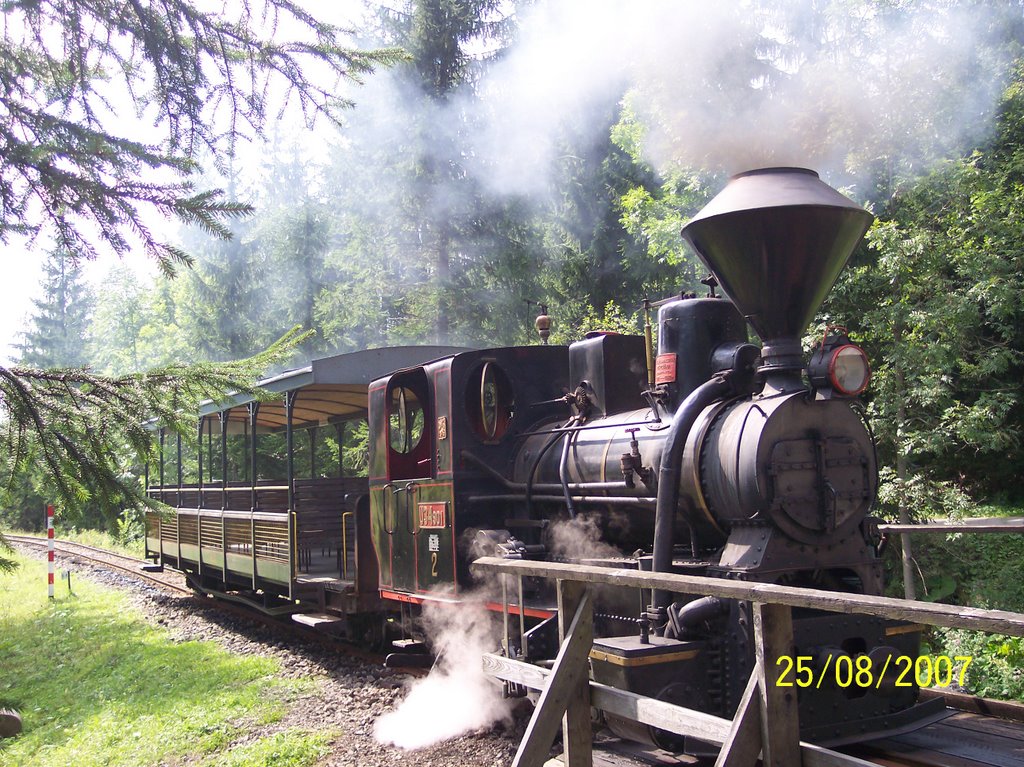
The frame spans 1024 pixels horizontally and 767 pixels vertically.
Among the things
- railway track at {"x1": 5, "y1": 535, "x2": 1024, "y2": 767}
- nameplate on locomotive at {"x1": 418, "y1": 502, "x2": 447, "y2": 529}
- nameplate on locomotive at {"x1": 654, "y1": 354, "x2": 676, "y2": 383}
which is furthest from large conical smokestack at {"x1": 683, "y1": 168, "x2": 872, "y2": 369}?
nameplate on locomotive at {"x1": 418, "y1": 502, "x2": 447, "y2": 529}

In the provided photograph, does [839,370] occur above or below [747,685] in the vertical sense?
above

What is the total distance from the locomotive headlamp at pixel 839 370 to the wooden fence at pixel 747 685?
152cm

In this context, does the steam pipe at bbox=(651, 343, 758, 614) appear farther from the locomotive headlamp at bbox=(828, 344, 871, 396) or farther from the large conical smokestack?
the locomotive headlamp at bbox=(828, 344, 871, 396)

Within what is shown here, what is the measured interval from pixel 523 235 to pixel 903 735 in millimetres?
15042

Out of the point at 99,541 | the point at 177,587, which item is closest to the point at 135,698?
the point at 177,587

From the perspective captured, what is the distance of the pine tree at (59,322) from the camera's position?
1750 inches

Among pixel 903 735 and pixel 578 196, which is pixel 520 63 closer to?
pixel 578 196

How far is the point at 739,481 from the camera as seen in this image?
13.9ft

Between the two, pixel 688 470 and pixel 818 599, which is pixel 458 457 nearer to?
pixel 688 470

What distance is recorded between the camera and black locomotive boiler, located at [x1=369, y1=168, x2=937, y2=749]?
405 centimetres

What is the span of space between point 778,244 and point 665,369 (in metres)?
1.19

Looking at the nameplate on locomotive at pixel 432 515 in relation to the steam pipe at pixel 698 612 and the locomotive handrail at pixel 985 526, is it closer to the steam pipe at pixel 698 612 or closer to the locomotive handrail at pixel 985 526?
the steam pipe at pixel 698 612

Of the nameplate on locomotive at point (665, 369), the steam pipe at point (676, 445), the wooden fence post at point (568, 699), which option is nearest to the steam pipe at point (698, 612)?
the steam pipe at point (676, 445)

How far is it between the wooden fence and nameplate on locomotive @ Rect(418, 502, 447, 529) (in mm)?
1809
